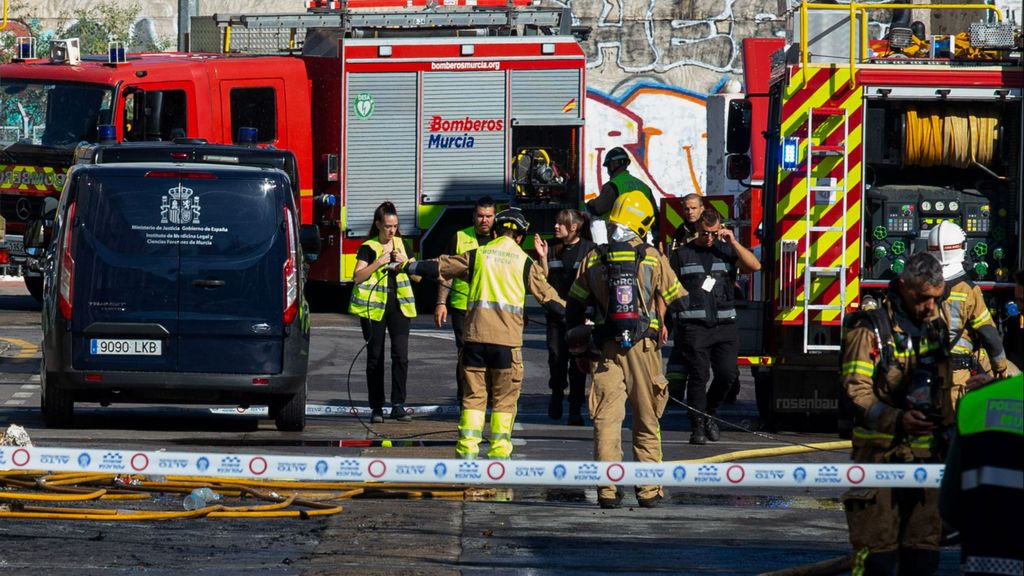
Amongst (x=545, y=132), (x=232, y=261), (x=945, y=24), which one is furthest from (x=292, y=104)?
(x=232, y=261)

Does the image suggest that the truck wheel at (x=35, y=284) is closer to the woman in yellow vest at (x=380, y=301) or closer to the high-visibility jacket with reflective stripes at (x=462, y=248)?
the woman in yellow vest at (x=380, y=301)

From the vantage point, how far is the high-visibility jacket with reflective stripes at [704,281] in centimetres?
1187

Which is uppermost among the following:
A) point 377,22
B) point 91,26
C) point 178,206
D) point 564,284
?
point 91,26

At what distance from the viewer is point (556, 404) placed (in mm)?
13102

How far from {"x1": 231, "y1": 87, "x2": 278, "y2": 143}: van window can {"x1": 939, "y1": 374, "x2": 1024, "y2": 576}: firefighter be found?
1623 centimetres

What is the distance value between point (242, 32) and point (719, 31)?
9874 millimetres

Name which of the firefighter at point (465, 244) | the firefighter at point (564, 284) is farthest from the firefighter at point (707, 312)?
the firefighter at point (465, 244)

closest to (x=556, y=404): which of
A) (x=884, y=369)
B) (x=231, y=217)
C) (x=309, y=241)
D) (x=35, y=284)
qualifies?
(x=309, y=241)

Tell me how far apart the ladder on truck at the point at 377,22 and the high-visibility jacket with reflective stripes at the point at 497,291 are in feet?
34.8

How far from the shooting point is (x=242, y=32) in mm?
21281

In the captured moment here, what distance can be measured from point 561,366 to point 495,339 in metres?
2.82

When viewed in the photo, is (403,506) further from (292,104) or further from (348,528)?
(292,104)

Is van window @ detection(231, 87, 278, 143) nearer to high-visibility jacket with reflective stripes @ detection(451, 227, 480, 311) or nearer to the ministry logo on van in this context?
high-visibility jacket with reflective stripes @ detection(451, 227, 480, 311)

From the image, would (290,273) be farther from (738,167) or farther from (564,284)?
(738,167)
